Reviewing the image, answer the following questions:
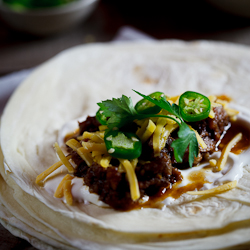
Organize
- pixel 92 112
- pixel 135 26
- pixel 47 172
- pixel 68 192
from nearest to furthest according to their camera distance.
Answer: pixel 68 192
pixel 47 172
pixel 92 112
pixel 135 26

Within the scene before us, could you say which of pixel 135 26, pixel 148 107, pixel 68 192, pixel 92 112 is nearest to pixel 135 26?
pixel 135 26

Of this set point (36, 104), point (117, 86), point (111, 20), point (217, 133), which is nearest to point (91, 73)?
point (117, 86)

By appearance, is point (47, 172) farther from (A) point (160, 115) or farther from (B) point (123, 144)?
(A) point (160, 115)

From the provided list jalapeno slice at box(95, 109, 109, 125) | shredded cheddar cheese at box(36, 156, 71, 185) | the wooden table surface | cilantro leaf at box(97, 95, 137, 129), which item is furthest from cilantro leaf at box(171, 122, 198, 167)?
the wooden table surface

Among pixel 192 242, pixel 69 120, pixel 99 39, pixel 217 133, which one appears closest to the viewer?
pixel 192 242

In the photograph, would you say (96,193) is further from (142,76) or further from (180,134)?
(142,76)

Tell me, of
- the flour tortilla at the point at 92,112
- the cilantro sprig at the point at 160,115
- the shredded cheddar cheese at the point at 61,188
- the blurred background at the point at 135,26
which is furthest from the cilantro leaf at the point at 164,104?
the blurred background at the point at 135,26

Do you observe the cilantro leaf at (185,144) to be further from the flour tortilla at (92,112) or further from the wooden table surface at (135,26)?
the wooden table surface at (135,26)
